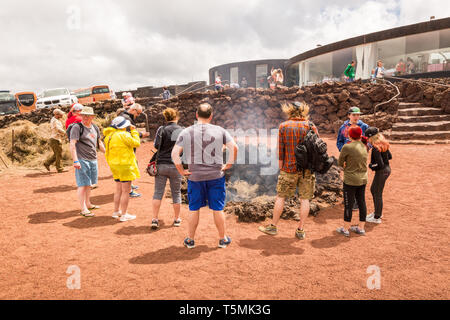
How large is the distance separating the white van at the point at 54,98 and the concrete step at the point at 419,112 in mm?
20142

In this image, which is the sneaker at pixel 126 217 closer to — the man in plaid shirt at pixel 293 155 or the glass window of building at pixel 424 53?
the man in plaid shirt at pixel 293 155

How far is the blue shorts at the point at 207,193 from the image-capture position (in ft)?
10.3

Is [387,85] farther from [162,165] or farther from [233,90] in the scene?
[162,165]

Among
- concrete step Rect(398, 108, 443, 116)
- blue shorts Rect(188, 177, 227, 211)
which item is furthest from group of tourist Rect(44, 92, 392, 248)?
concrete step Rect(398, 108, 443, 116)

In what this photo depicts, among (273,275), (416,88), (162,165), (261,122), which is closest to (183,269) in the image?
(273,275)

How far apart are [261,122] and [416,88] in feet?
24.2

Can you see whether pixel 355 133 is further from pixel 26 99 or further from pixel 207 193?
pixel 26 99

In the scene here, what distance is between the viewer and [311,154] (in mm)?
3391

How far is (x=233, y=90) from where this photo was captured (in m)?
15.3

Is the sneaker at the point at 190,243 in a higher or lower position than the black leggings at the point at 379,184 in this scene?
lower

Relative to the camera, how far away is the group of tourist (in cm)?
308

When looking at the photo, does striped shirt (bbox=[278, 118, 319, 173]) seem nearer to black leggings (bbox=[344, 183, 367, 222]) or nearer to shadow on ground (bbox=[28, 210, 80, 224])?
black leggings (bbox=[344, 183, 367, 222])

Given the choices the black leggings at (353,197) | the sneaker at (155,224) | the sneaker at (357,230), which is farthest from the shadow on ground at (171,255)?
the sneaker at (357,230)

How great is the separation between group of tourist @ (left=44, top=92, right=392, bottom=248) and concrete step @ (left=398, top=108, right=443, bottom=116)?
350 inches
